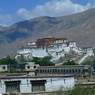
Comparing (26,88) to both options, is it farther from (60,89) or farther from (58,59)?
(58,59)

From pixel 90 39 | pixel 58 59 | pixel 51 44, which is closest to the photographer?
pixel 58 59

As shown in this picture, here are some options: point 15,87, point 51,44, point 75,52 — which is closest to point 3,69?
point 15,87

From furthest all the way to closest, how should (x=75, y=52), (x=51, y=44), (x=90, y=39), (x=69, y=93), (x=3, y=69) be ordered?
(x=90, y=39) → (x=51, y=44) → (x=75, y=52) → (x=3, y=69) → (x=69, y=93)

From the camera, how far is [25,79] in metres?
22.7

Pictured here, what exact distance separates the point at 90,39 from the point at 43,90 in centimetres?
13908

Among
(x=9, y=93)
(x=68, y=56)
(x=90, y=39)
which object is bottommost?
(x=9, y=93)

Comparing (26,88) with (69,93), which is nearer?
(69,93)

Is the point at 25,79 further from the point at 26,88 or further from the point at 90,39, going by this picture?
the point at 90,39

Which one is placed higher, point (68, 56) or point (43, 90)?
point (68, 56)

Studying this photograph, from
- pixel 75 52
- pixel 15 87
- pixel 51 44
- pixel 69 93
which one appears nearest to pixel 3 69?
pixel 15 87

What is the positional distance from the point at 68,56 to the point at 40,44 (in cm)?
2078

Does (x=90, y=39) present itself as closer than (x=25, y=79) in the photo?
No

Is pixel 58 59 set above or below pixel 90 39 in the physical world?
below

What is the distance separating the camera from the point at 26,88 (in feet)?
75.2
